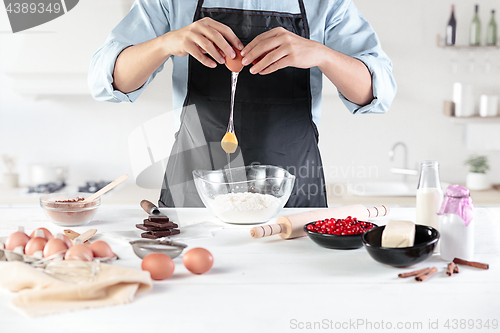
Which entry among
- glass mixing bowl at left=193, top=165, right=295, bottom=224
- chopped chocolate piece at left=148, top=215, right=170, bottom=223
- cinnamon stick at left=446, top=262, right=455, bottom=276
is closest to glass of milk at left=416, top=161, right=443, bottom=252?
cinnamon stick at left=446, top=262, right=455, bottom=276

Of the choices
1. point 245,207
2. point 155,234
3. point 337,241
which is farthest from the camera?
point 245,207

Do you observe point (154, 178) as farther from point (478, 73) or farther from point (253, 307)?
point (253, 307)

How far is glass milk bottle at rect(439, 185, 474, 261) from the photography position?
0.89 metres

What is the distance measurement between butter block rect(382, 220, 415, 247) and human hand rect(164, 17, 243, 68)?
0.56 m

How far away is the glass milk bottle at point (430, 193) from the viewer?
0.97 meters

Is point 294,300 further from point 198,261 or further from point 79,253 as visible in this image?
point 79,253

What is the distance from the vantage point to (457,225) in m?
0.89

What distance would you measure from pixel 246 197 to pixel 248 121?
1.55 ft

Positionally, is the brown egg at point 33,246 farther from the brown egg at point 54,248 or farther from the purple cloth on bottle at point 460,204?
the purple cloth on bottle at point 460,204

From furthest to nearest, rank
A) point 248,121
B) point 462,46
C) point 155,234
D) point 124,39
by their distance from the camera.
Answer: point 462,46 < point 248,121 < point 124,39 < point 155,234

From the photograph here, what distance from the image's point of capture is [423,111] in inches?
126

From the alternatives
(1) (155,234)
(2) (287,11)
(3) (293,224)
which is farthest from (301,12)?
(1) (155,234)

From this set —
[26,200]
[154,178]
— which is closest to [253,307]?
[26,200]

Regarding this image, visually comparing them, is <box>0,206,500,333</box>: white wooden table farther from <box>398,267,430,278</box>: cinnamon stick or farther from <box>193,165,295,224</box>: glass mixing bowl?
<box>193,165,295,224</box>: glass mixing bowl
